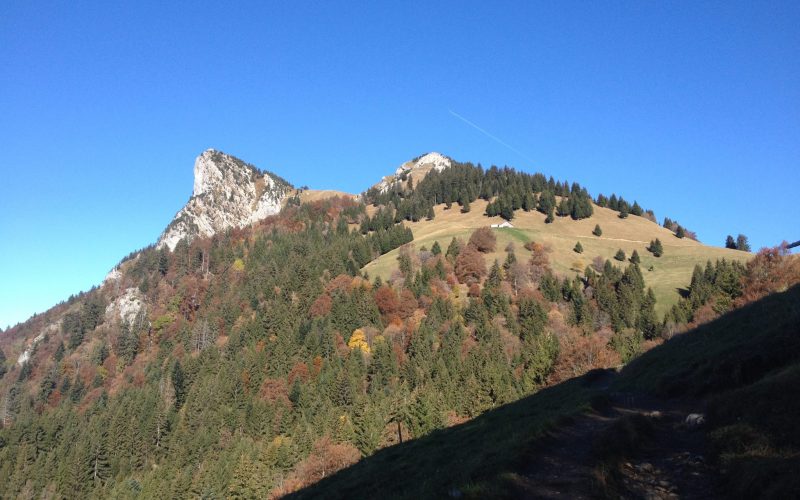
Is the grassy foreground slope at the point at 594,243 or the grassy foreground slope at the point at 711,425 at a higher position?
the grassy foreground slope at the point at 594,243

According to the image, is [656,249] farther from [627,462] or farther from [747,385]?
[627,462]

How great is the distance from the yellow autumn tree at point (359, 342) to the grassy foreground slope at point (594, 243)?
30634 millimetres

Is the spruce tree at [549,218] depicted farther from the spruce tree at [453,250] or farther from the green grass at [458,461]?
the green grass at [458,461]

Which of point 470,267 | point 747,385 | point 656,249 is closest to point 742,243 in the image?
point 656,249

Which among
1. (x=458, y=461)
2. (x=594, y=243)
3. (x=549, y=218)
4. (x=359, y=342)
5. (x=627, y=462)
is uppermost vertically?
(x=549, y=218)

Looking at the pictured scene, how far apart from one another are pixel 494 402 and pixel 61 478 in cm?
10409

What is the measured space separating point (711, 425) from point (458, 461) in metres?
9.71

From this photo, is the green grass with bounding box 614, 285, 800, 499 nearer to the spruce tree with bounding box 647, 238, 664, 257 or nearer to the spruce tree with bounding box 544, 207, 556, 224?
the spruce tree with bounding box 647, 238, 664, 257

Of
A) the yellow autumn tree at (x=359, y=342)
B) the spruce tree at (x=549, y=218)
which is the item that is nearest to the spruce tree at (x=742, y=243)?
the spruce tree at (x=549, y=218)

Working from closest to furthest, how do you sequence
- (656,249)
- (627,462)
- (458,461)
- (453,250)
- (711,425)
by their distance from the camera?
(627,462), (711,425), (458,461), (656,249), (453,250)

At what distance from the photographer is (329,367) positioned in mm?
104875

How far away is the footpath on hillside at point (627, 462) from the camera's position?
1098 cm

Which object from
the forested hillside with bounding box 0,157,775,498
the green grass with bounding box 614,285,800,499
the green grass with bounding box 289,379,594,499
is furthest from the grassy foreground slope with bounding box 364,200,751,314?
the green grass with bounding box 289,379,594,499

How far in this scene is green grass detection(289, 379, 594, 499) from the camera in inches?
535
